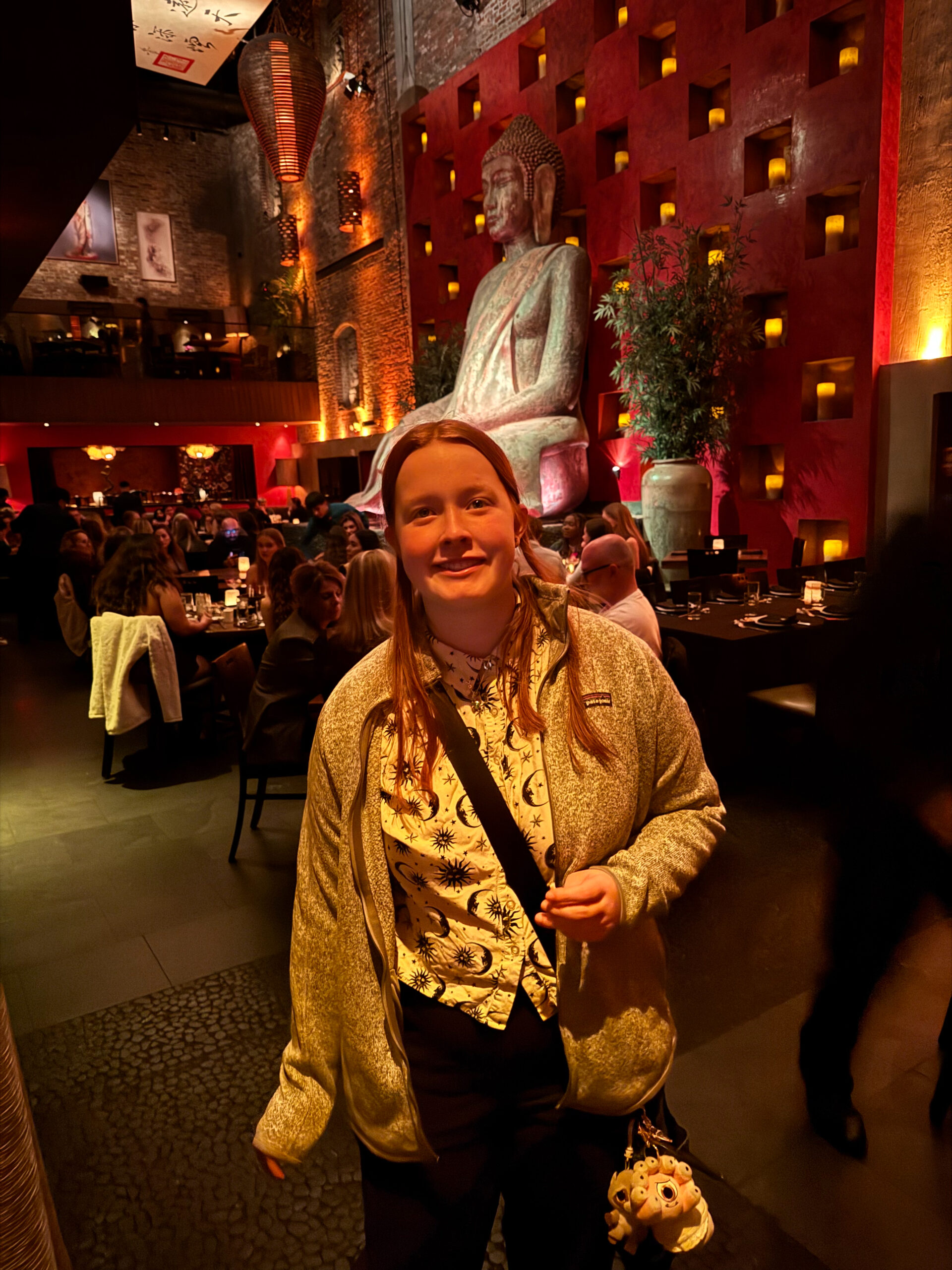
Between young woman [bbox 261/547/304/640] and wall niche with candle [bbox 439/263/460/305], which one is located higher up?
A: wall niche with candle [bbox 439/263/460/305]

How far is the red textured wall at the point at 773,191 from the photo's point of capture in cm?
772

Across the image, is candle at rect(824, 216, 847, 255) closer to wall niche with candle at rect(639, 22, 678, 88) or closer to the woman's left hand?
wall niche with candle at rect(639, 22, 678, 88)

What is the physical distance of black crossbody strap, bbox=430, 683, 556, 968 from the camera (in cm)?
105

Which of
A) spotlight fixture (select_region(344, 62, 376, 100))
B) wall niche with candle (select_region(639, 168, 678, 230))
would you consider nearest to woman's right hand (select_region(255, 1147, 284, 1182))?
wall niche with candle (select_region(639, 168, 678, 230))

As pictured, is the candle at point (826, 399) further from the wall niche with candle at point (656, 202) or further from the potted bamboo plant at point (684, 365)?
the wall niche with candle at point (656, 202)

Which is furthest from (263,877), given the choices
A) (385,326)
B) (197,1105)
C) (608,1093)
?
(385,326)

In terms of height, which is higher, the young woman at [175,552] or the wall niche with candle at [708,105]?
the wall niche with candle at [708,105]

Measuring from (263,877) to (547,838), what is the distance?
2.66 meters

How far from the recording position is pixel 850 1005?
1.87m

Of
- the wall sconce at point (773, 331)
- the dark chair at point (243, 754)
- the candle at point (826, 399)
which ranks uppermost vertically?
the wall sconce at point (773, 331)

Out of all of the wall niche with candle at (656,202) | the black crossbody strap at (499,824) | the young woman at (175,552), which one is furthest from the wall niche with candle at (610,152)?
the black crossbody strap at (499,824)

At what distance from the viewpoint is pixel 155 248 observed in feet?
67.4

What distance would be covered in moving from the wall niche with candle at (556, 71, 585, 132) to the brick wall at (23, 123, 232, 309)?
12.7 meters

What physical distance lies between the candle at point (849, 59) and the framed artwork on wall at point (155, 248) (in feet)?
57.0
